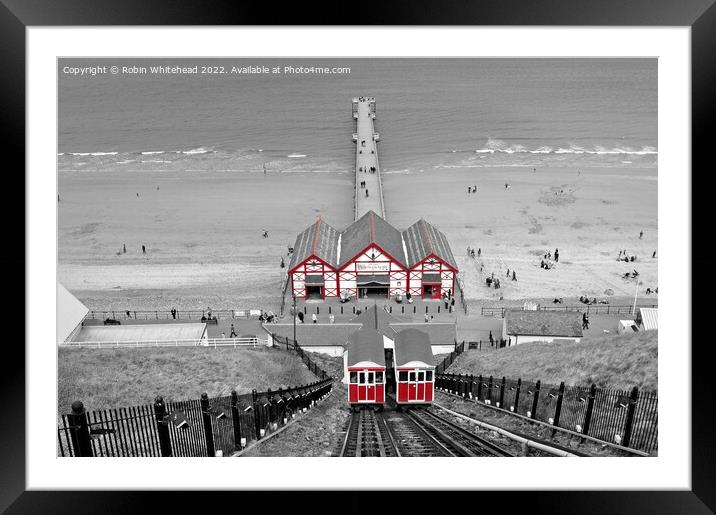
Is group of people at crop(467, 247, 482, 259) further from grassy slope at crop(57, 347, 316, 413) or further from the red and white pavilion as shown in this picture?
grassy slope at crop(57, 347, 316, 413)

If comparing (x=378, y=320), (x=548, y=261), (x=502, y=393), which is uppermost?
(x=548, y=261)

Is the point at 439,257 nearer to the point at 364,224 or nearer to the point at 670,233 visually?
the point at 364,224

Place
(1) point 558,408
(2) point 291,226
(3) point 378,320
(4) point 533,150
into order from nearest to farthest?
(1) point 558,408 < (3) point 378,320 < (2) point 291,226 < (4) point 533,150

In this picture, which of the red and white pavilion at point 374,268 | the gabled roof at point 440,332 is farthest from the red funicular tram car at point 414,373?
the red and white pavilion at point 374,268

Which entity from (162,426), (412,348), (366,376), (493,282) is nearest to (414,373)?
(412,348)

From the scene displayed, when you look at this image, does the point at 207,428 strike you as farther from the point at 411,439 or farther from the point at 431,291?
the point at 431,291
